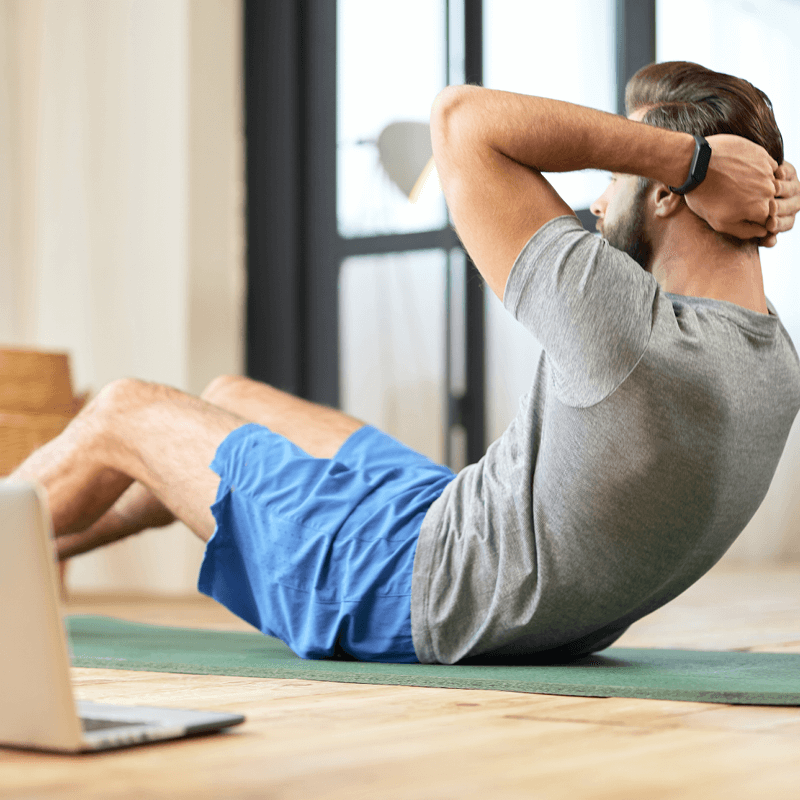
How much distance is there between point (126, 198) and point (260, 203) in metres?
0.47

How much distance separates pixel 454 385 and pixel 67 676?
3.03 meters

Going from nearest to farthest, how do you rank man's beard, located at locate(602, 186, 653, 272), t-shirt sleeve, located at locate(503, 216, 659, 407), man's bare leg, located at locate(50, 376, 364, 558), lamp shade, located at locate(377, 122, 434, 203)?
1. t-shirt sleeve, located at locate(503, 216, 659, 407)
2. man's beard, located at locate(602, 186, 653, 272)
3. man's bare leg, located at locate(50, 376, 364, 558)
4. lamp shade, located at locate(377, 122, 434, 203)

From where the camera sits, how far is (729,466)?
1202 millimetres

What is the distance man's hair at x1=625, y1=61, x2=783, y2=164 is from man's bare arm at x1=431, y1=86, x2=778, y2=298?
51mm

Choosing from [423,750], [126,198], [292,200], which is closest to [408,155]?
[292,200]

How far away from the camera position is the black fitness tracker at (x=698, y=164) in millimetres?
1206

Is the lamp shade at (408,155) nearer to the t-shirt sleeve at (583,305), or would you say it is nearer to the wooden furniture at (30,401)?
the wooden furniture at (30,401)

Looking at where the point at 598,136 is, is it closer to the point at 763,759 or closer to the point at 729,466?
the point at 729,466

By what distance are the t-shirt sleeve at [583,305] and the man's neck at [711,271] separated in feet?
0.41

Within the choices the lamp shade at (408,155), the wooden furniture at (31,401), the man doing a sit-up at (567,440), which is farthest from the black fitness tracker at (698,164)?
the lamp shade at (408,155)

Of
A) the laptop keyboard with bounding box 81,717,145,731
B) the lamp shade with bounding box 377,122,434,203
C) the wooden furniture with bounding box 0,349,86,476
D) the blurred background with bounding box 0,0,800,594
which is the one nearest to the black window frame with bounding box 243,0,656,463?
the blurred background with bounding box 0,0,800,594

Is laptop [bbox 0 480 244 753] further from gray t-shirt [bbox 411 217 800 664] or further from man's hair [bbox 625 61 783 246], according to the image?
man's hair [bbox 625 61 783 246]

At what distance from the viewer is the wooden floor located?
70 centimetres

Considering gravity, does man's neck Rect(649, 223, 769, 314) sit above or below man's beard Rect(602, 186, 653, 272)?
below
